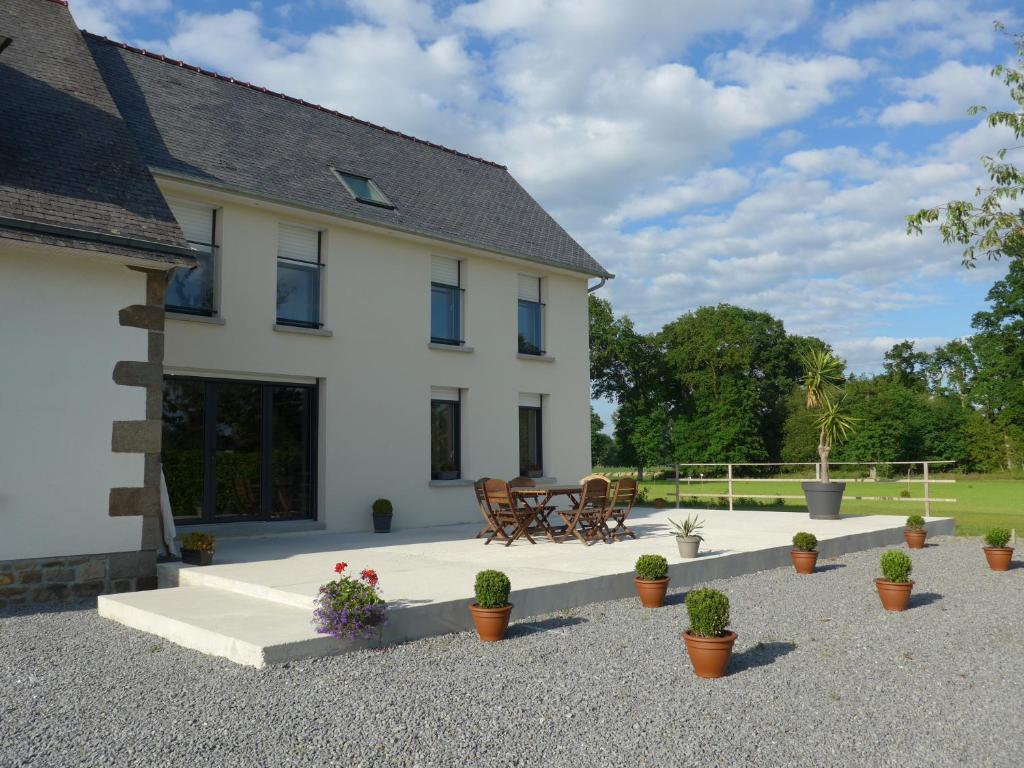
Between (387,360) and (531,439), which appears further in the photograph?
(531,439)

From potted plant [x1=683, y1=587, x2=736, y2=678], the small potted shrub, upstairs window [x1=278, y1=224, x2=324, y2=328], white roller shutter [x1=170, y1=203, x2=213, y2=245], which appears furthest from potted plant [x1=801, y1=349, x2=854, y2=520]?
white roller shutter [x1=170, y1=203, x2=213, y2=245]

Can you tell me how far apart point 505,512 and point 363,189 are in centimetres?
648

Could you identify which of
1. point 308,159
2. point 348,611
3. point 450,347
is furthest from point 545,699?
point 308,159

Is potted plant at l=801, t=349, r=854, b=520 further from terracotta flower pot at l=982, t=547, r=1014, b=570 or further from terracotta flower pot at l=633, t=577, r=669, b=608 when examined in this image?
terracotta flower pot at l=633, t=577, r=669, b=608

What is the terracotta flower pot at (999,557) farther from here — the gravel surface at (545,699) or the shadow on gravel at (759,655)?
the shadow on gravel at (759,655)

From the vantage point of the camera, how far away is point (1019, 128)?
10.3 meters

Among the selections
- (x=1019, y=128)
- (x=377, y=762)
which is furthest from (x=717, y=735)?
(x=1019, y=128)

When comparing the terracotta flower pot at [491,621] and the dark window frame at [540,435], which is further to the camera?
the dark window frame at [540,435]

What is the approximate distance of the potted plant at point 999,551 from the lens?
10.1 m

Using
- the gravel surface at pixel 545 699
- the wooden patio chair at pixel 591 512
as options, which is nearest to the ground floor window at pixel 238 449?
the gravel surface at pixel 545 699

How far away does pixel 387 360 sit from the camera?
13.5 metres

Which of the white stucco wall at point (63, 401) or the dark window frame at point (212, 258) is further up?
the dark window frame at point (212, 258)

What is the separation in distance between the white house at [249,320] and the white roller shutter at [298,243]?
4cm

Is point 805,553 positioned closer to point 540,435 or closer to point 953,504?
point 540,435
